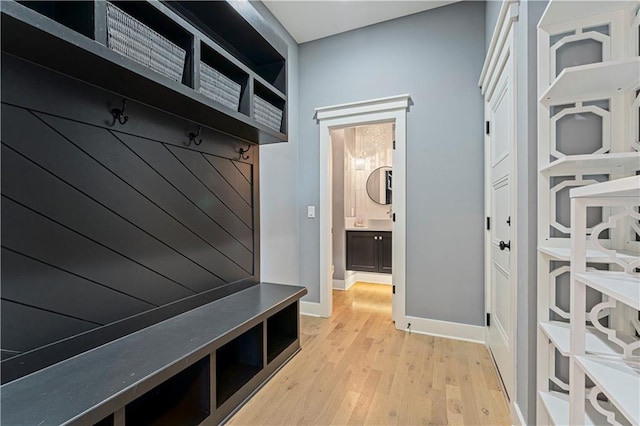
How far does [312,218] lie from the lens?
3.10m

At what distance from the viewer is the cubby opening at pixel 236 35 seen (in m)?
1.61

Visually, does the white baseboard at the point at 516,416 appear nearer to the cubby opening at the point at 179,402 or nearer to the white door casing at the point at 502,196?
the white door casing at the point at 502,196

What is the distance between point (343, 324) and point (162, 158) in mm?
2221

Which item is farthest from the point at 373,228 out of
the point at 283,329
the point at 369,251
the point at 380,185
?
the point at 283,329

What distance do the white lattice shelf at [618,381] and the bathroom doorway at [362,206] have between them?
305cm

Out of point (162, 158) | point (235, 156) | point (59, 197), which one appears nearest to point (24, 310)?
point (59, 197)

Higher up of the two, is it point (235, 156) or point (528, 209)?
point (235, 156)

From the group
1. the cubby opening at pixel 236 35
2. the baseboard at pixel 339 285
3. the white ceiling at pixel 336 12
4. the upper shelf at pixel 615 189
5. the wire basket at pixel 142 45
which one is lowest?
the baseboard at pixel 339 285

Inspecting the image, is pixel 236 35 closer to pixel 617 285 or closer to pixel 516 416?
pixel 617 285

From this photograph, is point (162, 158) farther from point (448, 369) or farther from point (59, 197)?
point (448, 369)

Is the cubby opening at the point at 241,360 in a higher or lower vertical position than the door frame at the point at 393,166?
lower

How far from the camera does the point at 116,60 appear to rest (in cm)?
100

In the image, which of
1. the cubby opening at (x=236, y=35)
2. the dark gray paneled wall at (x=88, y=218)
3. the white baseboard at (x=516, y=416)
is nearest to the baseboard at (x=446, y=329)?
the white baseboard at (x=516, y=416)

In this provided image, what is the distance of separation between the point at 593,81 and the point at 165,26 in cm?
183
